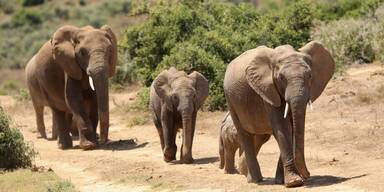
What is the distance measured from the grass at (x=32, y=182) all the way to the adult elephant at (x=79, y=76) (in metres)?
3.10

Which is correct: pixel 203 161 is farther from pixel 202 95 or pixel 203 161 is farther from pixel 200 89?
pixel 200 89

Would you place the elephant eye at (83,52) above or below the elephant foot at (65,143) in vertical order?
above

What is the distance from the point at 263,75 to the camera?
917 centimetres

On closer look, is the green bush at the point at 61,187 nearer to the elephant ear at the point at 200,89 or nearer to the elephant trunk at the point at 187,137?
the elephant trunk at the point at 187,137

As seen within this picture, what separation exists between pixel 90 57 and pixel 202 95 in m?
3.22

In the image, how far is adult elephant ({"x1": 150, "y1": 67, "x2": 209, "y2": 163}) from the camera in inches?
487

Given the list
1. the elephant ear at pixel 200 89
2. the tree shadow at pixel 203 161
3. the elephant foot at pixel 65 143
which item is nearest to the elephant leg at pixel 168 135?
the tree shadow at pixel 203 161

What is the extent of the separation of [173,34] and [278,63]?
11840 millimetres

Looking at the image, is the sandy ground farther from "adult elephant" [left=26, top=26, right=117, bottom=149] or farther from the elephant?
"adult elephant" [left=26, top=26, right=117, bottom=149]

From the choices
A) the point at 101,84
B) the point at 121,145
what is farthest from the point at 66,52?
the point at 121,145

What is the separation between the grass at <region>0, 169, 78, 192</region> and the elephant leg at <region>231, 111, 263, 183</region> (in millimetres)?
2427

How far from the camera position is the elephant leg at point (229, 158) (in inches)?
443

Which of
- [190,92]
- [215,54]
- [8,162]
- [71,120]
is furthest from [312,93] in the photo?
[215,54]

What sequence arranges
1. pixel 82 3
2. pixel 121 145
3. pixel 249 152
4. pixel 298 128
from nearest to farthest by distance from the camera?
pixel 298 128, pixel 249 152, pixel 121 145, pixel 82 3
